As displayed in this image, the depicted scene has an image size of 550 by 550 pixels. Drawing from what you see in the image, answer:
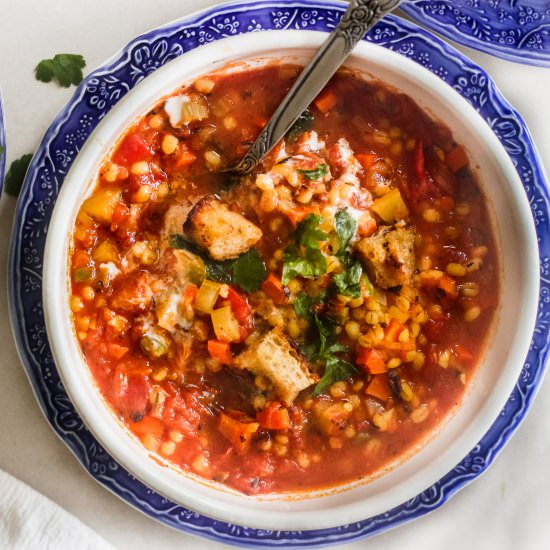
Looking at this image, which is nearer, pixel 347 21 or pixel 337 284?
pixel 347 21

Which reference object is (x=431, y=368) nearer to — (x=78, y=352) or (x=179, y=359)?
(x=179, y=359)

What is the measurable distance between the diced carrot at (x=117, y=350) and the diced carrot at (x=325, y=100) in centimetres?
143

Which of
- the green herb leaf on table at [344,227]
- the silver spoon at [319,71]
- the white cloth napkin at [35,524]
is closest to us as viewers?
the silver spoon at [319,71]

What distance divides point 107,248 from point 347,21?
1429mm

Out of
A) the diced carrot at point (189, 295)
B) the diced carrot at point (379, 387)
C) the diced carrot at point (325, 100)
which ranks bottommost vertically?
the diced carrot at point (189, 295)

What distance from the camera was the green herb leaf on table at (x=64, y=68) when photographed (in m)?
3.25

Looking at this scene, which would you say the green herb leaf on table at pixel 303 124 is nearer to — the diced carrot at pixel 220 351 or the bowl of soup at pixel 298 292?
the bowl of soup at pixel 298 292

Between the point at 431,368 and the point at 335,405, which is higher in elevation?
the point at 431,368

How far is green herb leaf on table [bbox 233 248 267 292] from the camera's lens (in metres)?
3.18

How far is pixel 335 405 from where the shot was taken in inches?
129

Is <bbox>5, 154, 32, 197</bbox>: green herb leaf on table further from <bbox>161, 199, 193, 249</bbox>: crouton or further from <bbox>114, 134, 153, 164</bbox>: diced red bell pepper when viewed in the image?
<bbox>161, 199, 193, 249</bbox>: crouton

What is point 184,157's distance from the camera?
312cm

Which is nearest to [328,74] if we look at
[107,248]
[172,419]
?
[107,248]

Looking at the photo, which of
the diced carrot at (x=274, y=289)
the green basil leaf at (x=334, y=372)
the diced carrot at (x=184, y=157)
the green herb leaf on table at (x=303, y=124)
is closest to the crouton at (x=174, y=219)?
the diced carrot at (x=184, y=157)
